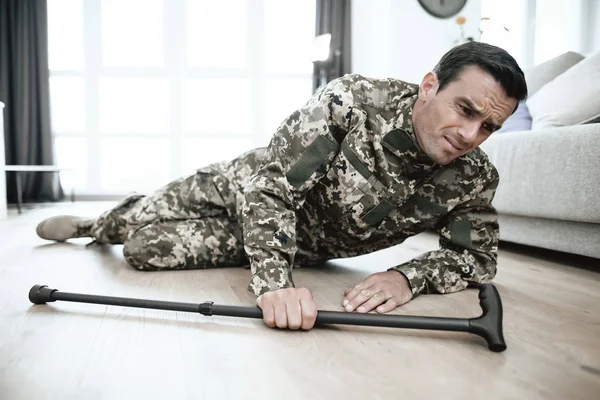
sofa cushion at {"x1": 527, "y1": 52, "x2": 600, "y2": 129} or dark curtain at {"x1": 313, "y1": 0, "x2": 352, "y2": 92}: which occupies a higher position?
dark curtain at {"x1": 313, "y1": 0, "x2": 352, "y2": 92}

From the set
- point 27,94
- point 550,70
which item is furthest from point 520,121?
point 27,94

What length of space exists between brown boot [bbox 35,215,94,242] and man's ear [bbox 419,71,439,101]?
1.51 meters

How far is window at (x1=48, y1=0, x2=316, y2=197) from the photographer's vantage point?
497 cm

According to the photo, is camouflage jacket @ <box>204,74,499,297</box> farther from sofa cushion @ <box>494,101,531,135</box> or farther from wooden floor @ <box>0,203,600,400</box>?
sofa cushion @ <box>494,101,531,135</box>

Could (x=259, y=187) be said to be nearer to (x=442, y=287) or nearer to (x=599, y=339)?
(x=442, y=287)

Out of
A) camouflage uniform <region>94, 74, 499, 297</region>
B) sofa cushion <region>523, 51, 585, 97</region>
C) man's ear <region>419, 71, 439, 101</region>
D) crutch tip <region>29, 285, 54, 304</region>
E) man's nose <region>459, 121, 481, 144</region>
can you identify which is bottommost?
crutch tip <region>29, 285, 54, 304</region>

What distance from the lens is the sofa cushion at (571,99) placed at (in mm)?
2045

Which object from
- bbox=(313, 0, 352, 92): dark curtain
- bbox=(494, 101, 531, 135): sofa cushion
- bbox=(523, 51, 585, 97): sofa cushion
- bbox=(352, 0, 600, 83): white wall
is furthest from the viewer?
bbox=(313, 0, 352, 92): dark curtain

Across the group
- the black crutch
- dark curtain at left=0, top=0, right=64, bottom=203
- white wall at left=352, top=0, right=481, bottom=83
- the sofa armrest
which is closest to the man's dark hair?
the black crutch

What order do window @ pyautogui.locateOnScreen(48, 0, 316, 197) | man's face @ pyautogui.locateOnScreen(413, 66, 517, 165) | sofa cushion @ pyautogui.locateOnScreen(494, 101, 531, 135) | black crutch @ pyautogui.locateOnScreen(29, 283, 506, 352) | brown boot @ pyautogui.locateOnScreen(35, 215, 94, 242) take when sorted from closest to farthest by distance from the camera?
black crutch @ pyautogui.locateOnScreen(29, 283, 506, 352) → man's face @ pyautogui.locateOnScreen(413, 66, 517, 165) → brown boot @ pyautogui.locateOnScreen(35, 215, 94, 242) → sofa cushion @ pyautogui.locateOnScreen(494, 101, 531, 135) → window @ pyautogui.locateOnScreen(48, 0, 316, 197)

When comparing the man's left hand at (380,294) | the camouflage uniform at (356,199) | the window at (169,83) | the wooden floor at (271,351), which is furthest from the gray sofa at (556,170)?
the window at (169,83)

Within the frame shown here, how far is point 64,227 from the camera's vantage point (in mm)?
2043

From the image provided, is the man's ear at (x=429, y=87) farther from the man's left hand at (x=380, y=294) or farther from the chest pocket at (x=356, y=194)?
the man's left hand at (x=380, y=294)

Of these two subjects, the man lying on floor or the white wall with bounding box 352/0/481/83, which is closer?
the man lying on floor
